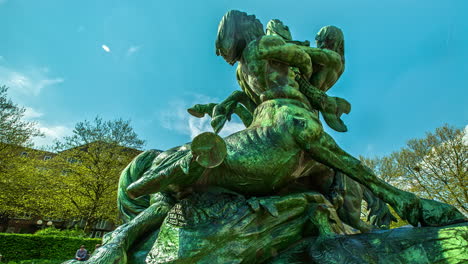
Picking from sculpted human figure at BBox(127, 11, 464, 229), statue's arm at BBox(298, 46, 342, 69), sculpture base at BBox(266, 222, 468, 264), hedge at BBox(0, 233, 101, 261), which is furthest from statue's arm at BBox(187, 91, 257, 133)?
hedge at BBox(0, 233, 101, 261)

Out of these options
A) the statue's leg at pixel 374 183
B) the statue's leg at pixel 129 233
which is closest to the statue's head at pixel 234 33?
the statue's leg at pixel 374 183

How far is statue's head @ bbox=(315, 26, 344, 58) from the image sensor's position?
3.31m

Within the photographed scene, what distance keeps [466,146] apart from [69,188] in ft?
72.4

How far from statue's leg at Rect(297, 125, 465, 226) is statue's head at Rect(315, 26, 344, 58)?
58.7 inches

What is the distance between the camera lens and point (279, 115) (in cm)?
225

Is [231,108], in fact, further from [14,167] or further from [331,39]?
[14,167]

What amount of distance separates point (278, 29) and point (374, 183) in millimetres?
2018

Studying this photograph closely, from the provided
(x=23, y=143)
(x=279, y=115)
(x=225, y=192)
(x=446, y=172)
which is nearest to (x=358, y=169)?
(x=279, y=115)

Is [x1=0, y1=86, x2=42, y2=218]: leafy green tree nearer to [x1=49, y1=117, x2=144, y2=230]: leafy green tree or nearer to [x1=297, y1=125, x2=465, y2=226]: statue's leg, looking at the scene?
[x1=49, y1=117, x2=144, y2=230]: leafy green tree

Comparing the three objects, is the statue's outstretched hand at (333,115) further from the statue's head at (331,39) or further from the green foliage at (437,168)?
the green foliage at (437,168)

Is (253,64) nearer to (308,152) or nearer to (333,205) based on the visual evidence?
(308,152)

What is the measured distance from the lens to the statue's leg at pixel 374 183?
6.33 ft

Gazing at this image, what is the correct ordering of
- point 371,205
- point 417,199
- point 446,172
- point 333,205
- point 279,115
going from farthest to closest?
1. point 446,172
2. point 371,205
3. point 333,205
4. point 279,115
5. point 417,199

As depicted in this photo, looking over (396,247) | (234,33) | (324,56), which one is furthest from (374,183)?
(234,33)
